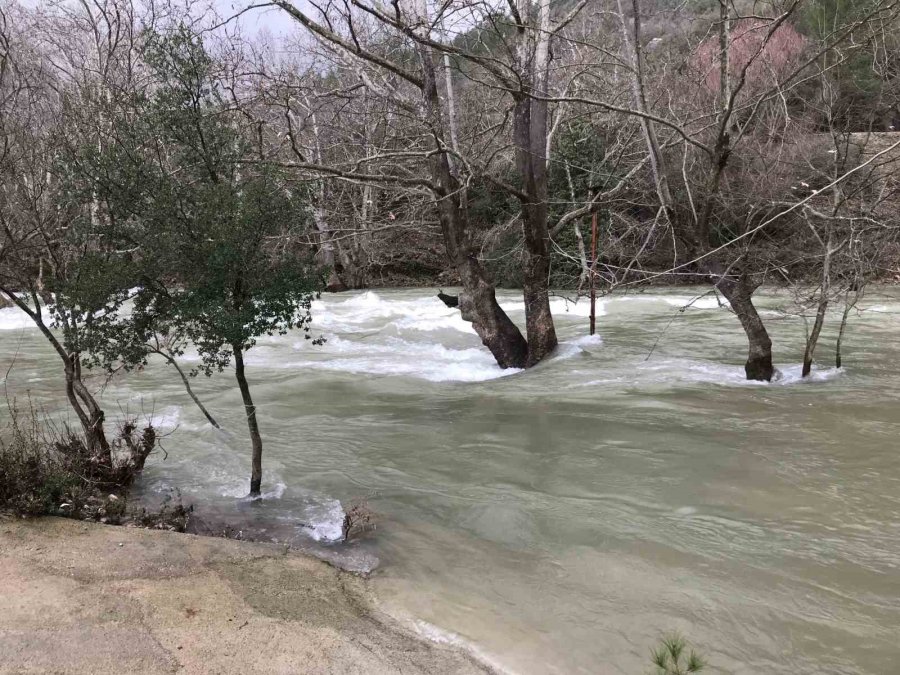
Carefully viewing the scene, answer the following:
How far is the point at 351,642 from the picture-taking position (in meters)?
3.45

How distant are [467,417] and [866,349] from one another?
345 inches

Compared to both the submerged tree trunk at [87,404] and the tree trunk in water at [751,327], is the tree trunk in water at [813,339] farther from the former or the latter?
the submerged tree trunk at [87,404]

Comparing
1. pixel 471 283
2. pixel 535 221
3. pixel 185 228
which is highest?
pixel 535 221

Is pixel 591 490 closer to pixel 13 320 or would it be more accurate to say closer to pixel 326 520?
pixel 326 520

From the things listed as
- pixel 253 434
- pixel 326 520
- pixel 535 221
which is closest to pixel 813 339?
pixel 535 221

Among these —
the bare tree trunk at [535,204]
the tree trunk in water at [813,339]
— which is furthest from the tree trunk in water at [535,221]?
the tree trunk in water at [813,339]

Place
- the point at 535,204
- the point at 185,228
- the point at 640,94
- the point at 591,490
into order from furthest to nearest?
the point at 535,204
the point at 640,94
the point at 591,490
the point at 185,228

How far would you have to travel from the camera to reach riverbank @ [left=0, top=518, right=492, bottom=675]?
309 centimetres

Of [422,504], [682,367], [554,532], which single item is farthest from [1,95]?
[682,367]

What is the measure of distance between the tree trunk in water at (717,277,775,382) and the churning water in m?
0.25

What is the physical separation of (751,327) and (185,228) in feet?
26.6

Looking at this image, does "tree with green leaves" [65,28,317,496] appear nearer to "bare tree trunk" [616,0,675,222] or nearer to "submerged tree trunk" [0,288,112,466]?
"submerged tree trunk" [0,288,112,466]

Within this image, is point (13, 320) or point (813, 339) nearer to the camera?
point (813, 339)

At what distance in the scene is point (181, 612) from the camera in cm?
353
